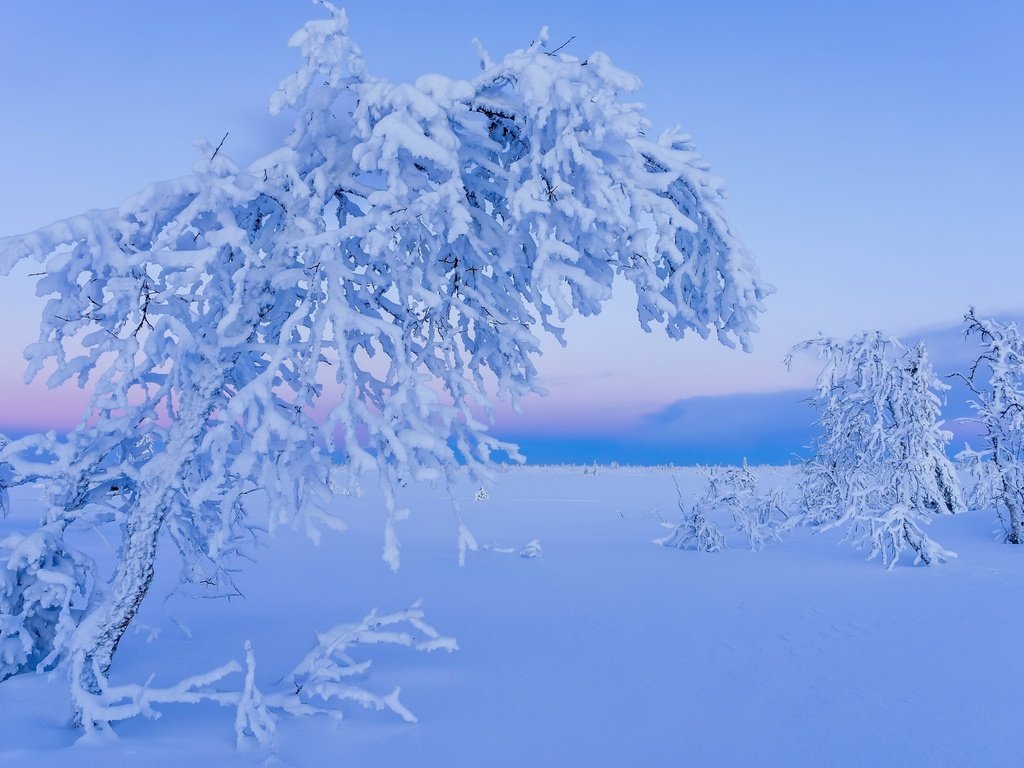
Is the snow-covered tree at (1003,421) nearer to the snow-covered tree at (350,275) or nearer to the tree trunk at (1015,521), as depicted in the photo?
the tree trunk at (1015,521)

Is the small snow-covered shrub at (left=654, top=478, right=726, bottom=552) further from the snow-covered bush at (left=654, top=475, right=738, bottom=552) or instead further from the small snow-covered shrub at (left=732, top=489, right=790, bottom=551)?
the small snow-covered shrub at (left=732, top=489, right=790, bottom=551)

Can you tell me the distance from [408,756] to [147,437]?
9.74 feet

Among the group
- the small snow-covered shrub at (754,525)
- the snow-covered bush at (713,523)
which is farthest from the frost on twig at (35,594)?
the small snow-covered shrub at (754,525)

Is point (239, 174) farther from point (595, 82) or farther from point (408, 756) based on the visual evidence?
point (408, 756)

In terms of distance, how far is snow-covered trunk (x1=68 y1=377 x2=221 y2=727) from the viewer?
14.8ft

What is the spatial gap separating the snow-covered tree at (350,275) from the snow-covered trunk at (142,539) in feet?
0.05

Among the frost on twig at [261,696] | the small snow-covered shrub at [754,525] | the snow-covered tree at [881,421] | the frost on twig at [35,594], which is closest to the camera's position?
the frost on twig at [261,696]

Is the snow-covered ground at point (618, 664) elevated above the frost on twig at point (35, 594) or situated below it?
below

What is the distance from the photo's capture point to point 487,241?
4801 mm

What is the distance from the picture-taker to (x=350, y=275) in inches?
171

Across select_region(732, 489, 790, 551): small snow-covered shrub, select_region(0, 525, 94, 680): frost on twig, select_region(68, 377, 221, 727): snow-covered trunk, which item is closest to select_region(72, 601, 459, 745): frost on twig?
select_region(68, 377, 221, 727): snow-covered trunk

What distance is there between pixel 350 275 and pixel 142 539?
2.13 m

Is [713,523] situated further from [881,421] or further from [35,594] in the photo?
[35,594]

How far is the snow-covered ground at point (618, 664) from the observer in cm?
414
